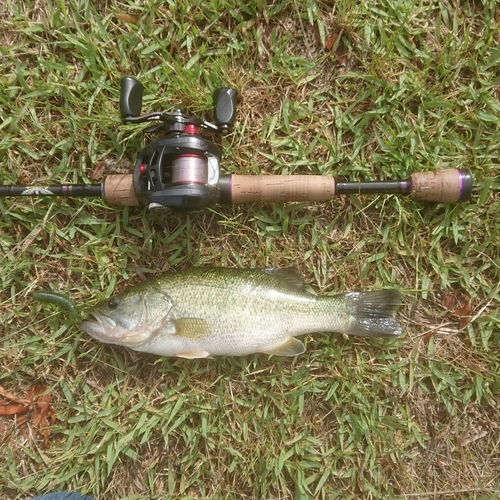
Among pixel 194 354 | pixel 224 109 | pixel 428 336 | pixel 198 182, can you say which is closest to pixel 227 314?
pixel 194 354

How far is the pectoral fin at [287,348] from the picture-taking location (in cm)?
291

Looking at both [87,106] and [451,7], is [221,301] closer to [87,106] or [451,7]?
[87,106]

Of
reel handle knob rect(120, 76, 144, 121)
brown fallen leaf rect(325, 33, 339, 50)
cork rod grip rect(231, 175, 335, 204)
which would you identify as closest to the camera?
reel handle knob rect(120, 76, 144, 121)

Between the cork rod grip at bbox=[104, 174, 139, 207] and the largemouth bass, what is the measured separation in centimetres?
53

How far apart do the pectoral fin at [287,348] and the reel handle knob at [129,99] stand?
1.66 meters

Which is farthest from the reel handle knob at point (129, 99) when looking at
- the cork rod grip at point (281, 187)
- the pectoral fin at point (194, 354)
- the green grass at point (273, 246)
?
the pectoral fin at point (194, 354)

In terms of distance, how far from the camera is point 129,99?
2.68 meters

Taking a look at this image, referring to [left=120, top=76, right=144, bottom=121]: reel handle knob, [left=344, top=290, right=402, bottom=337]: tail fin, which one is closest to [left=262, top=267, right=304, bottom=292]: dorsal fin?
[left=344, top=290, right=402, bottom=337]: tail fin

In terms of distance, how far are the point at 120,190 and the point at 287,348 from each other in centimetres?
145

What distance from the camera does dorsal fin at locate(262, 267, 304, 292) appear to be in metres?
2.93

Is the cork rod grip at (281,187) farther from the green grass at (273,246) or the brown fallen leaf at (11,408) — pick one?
the brown fallen leaf at (11,408)

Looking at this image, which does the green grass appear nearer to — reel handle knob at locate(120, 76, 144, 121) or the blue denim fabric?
the blue denim fabric

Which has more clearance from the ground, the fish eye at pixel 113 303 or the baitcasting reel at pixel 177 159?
the baitcasting reel at pixel 177 159

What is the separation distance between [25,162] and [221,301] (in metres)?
1.72
